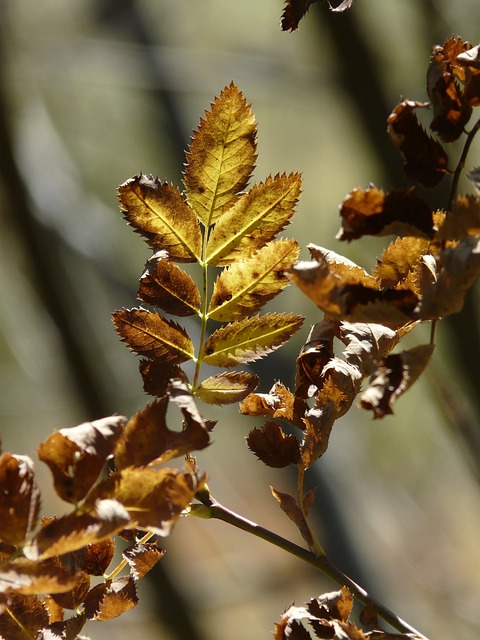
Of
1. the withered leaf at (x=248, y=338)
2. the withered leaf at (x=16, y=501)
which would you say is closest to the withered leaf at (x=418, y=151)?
the withered leaf at (x=248, y=338)

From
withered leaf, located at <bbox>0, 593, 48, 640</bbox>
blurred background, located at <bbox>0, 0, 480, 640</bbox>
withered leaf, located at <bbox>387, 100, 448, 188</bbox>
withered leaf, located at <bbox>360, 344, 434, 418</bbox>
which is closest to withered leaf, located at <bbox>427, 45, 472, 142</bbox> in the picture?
withered leaf, located at <bbox>387, 100, 448, 188</bbox>

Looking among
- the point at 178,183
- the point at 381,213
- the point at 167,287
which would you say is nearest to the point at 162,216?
the point at 167,287

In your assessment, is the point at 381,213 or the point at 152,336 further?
the point at 152,336

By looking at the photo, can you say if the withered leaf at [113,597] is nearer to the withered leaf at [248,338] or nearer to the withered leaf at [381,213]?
the withered leaf at [248,338]

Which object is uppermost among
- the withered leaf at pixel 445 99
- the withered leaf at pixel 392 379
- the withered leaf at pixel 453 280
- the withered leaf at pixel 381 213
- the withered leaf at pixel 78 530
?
the withered leaf at pixel 445 99

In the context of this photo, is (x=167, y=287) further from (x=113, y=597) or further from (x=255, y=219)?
(x=113, y=597)

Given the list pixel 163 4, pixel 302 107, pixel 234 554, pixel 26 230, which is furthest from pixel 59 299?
pixel 234 554
